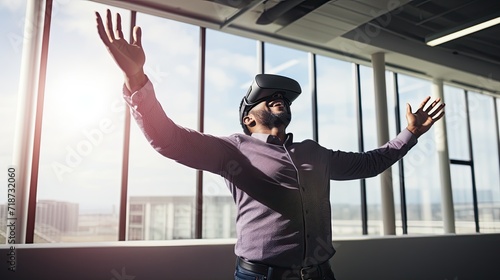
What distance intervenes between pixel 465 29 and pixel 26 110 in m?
4.53

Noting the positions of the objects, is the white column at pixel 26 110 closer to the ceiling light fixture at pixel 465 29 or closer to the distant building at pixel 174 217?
the distant building at pixel 174 217

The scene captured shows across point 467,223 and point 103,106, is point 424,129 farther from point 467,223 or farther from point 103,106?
point 467,223

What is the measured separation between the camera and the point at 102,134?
3.77m

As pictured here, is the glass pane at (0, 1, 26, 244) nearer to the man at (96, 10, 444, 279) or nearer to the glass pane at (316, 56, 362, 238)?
the man at (96, 10, 444, 279)

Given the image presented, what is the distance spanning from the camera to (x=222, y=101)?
4477 millimetres

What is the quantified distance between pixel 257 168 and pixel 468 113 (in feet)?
21.8

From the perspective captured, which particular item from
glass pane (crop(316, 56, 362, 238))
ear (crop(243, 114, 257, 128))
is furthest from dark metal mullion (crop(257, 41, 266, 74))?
ear (crop(243, 114, 257, 128))

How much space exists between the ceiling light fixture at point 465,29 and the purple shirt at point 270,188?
12.8 ft

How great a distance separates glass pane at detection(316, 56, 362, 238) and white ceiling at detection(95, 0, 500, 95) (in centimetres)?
24

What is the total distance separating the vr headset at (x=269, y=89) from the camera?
1.45m

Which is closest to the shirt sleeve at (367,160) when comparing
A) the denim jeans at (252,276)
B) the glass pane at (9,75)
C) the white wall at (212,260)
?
the denim jeans at (252,276)

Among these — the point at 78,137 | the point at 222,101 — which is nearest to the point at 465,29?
the point at 222,101

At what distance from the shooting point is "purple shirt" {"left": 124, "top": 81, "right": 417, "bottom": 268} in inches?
48.0

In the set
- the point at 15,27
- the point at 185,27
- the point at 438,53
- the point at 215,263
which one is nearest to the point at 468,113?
the point at 438,53
